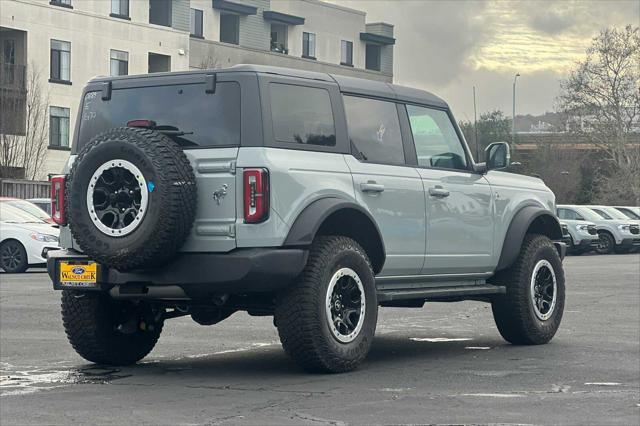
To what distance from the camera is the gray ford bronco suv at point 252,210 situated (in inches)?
361

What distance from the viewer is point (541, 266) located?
12.2m

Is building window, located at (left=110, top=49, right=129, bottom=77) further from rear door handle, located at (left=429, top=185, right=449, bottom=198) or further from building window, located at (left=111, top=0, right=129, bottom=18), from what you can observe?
rear door handle, located at (left=429, top=185, right=449, bottom=198)

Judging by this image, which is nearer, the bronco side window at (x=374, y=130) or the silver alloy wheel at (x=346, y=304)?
the silver alloy wheel at (x=346, y=304)

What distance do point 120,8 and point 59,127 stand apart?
6.12 meters

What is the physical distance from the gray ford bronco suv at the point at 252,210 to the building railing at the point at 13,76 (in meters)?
41.5

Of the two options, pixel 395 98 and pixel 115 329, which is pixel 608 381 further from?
pixel 115 329

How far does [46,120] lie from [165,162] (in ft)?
150

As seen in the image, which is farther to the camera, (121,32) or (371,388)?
(121,32)

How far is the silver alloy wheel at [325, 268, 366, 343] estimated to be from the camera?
959 centimetres

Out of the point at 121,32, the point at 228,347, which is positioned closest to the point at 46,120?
the point at 121,32

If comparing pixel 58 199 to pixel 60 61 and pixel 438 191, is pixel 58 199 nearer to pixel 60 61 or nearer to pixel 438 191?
pixel 438 191

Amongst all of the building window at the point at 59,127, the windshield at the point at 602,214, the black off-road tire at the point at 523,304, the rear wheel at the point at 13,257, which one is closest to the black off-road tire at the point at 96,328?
the black off-road tire at the point at 523,304

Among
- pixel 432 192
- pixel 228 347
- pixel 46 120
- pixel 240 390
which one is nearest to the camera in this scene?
pixel 240 390

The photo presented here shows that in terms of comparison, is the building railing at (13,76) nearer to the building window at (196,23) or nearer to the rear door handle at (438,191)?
the building window at (196,23)
